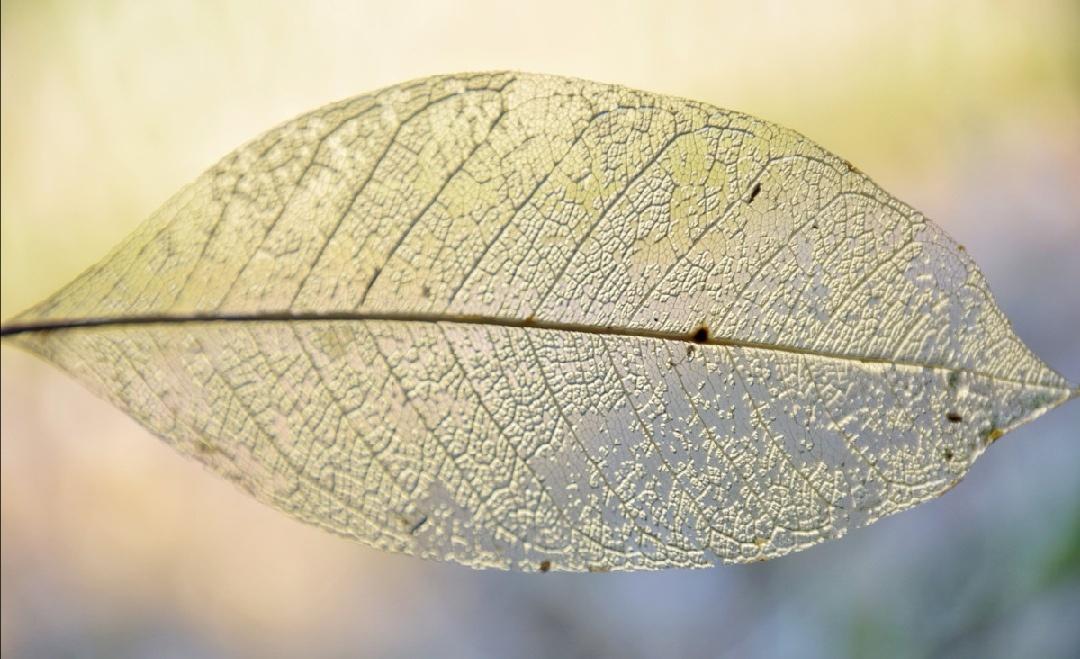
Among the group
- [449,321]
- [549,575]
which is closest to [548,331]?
[449,321]

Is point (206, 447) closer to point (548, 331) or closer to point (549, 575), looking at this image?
point (548, 331)

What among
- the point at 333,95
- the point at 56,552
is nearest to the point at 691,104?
the point at 333,95

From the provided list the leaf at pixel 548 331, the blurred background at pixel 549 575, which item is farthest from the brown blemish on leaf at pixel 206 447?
the blurred background at pixel 549 575

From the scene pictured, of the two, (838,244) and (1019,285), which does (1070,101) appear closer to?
(1019,285)

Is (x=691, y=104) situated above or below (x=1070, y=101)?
below

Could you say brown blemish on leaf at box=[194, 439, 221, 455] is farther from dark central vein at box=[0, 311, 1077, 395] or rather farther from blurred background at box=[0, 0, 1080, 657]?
blurred background at box=[0, 0, 1080, 657]

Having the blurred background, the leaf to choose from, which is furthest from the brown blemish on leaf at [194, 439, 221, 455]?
the blurred background

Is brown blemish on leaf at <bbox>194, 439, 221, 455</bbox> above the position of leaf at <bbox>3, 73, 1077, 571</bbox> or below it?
below

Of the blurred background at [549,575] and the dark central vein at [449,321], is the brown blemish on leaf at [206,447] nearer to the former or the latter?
the dark central vein at [449,321]
